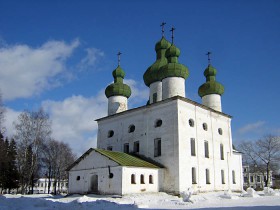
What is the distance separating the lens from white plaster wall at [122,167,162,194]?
2000 cm

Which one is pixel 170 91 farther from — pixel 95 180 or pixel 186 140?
pixel 95 180

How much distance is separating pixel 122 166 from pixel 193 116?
7.31m

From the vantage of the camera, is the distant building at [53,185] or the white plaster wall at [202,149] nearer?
the white plaster wall at [202,149]

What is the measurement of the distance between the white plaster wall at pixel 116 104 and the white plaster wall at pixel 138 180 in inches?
Answer: 327

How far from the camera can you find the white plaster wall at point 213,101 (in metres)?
28.2

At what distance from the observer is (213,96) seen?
28.5 metres

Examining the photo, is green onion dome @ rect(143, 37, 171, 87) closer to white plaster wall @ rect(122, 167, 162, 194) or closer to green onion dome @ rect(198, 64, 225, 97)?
green onion dome @ rect(198, 64, 225, 97)

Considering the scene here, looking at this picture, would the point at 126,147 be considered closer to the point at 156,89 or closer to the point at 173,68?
the point at 156,89

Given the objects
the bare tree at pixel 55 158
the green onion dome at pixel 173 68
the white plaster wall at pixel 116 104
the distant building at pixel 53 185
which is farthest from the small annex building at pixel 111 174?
the distant building at pixel 53 185

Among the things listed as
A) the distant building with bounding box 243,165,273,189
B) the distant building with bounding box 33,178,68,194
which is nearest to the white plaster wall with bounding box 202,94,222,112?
the distant building with bounding box 243,165,273,189

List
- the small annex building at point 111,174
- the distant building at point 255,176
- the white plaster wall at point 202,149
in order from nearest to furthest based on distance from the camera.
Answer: the small annex building at point 111,174
the white plaster wall at point 202,149
the distant building at point 255,176

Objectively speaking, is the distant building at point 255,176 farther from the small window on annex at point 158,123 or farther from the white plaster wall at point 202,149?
the small window on annex at point 158,123

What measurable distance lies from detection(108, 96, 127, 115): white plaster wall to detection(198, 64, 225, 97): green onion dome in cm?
712

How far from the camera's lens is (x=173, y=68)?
24.4 meters
